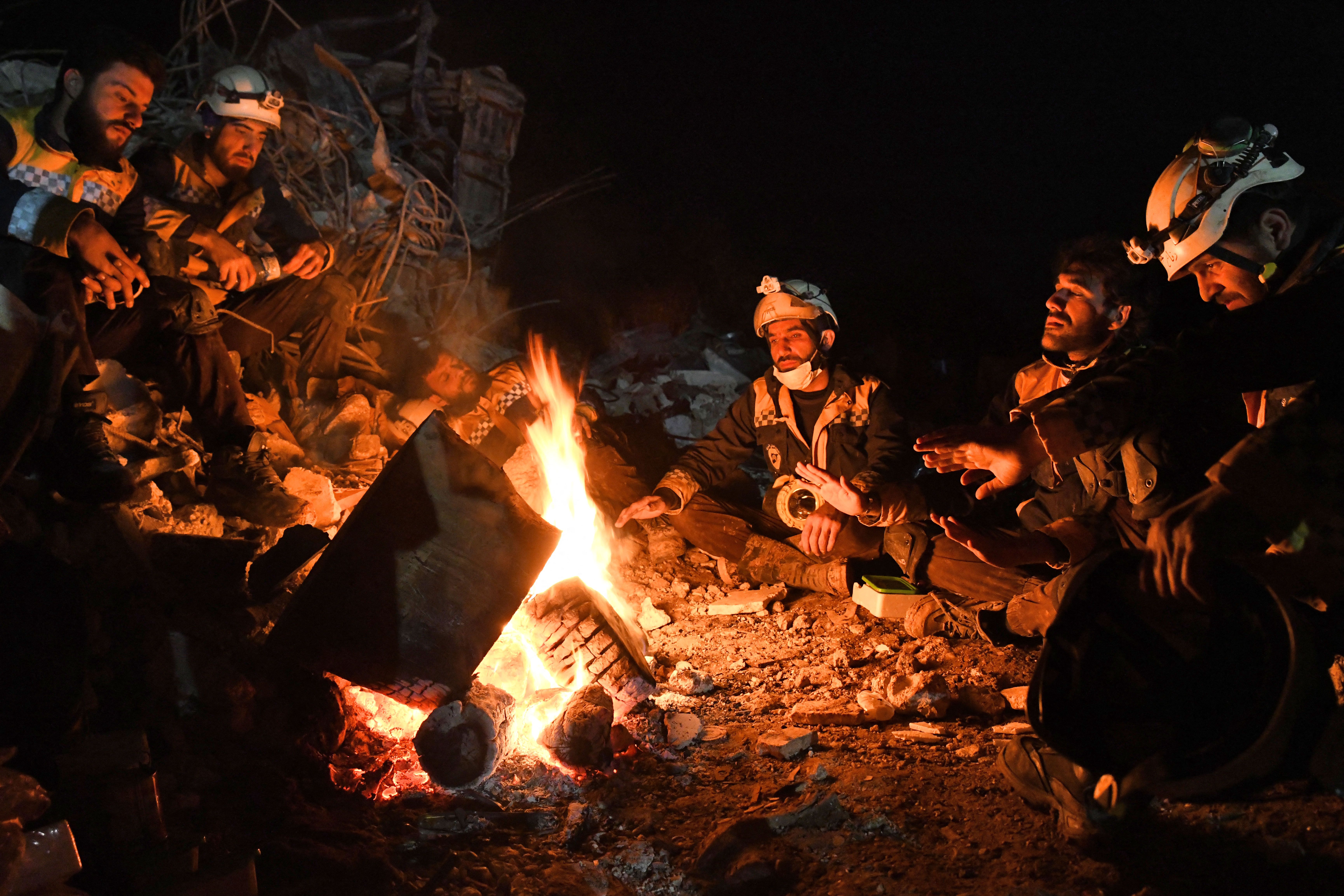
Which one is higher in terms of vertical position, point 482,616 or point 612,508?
point 482,616

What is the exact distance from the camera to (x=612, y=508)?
21.8 ft

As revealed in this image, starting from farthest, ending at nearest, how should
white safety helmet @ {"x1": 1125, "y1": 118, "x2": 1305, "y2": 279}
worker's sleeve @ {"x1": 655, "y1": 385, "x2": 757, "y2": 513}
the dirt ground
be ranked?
worker's sleeve @ {"x1": 655, "y1": 385, "x2": 757, "y2": 513}
white safety helmet @ {"x1": 1125, "y1": 118, "x2": 1305, "y2": 279}
the dirt ground

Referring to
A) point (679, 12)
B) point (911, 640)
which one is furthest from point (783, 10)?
point (911, 640)

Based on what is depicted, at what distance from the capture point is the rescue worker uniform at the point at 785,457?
5.23 m

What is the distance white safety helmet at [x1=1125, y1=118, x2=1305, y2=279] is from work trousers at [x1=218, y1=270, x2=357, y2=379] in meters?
5.71

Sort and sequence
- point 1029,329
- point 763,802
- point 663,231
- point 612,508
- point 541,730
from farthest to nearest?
point 663,231
point 1029,329
point 612,508
point 541,730
point 763,802

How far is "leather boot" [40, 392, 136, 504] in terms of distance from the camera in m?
3.20

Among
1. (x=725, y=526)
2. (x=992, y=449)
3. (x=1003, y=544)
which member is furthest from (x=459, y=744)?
(x=725, y=526)

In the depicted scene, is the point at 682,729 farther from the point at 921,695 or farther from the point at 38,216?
the point at 38,216

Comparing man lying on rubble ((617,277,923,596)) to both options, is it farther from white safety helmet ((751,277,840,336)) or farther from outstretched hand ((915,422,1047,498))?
outstretched hand ((915,422,1047,498))

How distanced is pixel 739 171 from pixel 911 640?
8613 millimetres

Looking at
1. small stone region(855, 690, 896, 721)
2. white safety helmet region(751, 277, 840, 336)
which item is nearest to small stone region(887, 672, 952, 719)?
small stone region(855, 690, 896, 721)

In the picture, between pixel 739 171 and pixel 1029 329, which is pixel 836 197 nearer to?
pixel 739 171

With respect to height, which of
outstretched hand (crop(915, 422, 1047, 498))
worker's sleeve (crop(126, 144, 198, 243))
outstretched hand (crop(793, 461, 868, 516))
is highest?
worker's sleeve (crop(126, 144, 198, 243))
